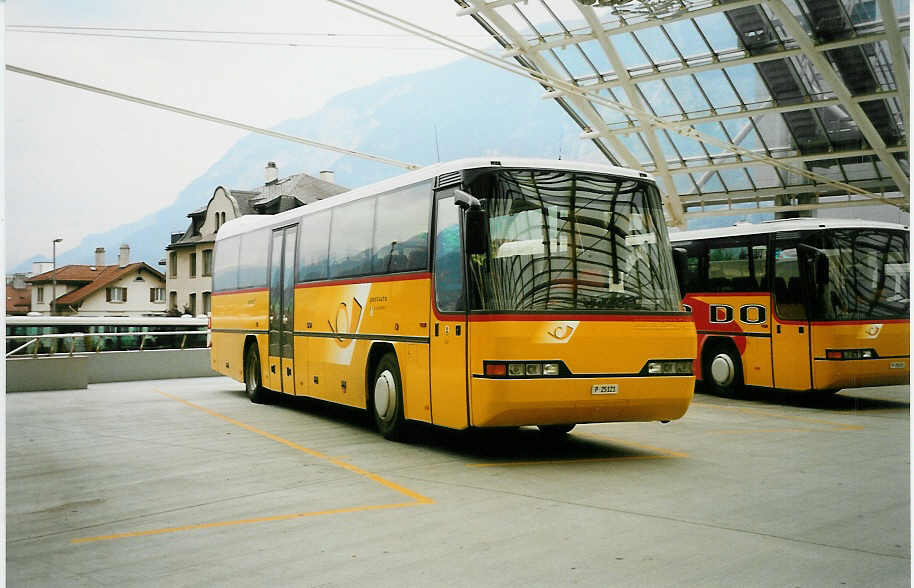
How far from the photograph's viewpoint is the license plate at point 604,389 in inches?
378

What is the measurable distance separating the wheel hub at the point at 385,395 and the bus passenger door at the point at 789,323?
7.64m

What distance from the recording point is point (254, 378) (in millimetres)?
17234

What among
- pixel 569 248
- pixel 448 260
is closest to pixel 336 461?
pixel 448 260

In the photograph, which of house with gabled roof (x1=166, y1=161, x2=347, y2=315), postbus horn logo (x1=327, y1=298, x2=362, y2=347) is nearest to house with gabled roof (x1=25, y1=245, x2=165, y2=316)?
house with gabled roof (x1=166, y1=161, x2=347, y2=315)

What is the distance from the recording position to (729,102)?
3134 cm

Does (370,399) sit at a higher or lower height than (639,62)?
lower

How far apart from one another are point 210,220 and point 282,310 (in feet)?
88.9

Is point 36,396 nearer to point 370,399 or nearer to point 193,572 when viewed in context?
point 370,399

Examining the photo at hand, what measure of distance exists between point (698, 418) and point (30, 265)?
10.9 m

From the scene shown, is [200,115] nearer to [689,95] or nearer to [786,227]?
[786,227]

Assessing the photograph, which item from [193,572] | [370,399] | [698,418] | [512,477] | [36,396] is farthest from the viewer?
[36,396]

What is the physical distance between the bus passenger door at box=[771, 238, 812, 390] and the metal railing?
14156mm

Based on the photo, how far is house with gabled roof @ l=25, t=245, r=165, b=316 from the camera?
27516 millimetres

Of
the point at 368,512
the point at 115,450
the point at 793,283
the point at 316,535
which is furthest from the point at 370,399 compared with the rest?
the point at 793,283
